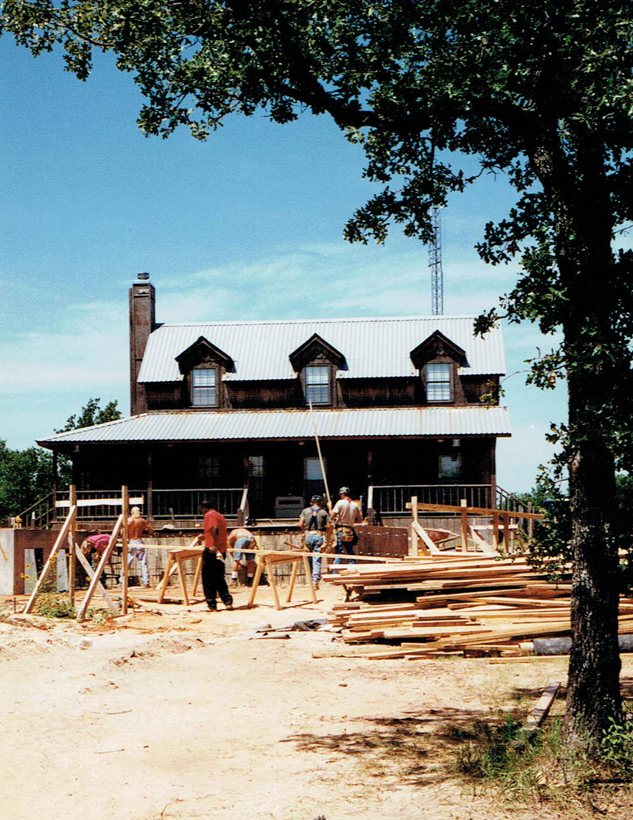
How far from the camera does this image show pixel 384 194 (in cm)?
955

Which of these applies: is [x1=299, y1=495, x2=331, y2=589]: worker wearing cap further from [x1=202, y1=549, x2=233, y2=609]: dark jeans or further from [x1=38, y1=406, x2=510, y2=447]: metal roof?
[x1=38, y1=406, x2=510, y2=447]: metal roof

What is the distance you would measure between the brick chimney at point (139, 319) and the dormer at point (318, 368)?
6.03 m

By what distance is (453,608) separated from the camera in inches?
526

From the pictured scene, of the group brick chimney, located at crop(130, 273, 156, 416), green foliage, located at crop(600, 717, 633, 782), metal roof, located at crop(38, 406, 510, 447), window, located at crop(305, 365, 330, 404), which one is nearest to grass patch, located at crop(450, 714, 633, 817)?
green foliage, located at crop(600, 717, 633, 782)

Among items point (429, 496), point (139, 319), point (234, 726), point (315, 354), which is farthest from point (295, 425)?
point (234, 726)

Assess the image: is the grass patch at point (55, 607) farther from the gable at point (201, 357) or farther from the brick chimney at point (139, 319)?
the brick chimney at point (139, 319)

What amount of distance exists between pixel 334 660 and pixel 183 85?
7450 millimetres

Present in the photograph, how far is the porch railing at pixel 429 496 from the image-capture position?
29312 millimetres

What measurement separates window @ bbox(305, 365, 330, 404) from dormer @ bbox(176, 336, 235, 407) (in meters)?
2.87

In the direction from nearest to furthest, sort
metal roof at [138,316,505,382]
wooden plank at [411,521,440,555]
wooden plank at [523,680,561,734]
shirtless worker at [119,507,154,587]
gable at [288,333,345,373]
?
wooden plank at [523,680,561,734] < wooden plank at [411,521,440,555] < shirtless worker at [119,507,154,587] < metal roof at [138,316,505,382] < gable at [288,333,345,373]

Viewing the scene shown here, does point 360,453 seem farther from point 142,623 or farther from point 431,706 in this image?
point 431,706

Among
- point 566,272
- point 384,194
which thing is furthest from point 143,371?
point 566,272

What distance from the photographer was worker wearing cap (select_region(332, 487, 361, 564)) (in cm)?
1908

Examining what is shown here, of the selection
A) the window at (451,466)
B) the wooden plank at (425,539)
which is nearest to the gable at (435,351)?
the window at (451,466)
